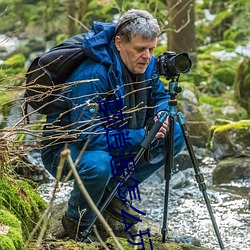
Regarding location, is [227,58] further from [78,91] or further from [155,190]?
[78,91]

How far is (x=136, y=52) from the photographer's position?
3.24 m

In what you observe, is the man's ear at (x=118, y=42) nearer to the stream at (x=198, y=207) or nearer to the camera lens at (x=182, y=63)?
the camera lens at (x=182, y=63)

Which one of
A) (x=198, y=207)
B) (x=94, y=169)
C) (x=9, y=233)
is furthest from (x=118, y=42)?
(x=198, y=207)

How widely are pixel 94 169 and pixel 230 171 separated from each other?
3264 millimetres

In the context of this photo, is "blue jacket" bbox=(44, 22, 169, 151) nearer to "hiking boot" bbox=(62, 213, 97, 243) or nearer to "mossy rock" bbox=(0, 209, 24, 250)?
"hiking boot" bbox=(62, 213, 97, 243)

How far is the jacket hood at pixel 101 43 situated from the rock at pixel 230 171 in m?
3.08

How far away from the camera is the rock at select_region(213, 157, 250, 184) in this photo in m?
6.12

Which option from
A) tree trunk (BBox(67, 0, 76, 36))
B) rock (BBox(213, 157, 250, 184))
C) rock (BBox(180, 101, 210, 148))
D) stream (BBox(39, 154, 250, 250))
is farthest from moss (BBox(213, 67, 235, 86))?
rock (BBox(213, 157, 250, 184))

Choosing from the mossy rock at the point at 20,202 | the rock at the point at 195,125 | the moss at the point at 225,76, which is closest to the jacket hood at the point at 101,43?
the mossy rock at the point at 20,202

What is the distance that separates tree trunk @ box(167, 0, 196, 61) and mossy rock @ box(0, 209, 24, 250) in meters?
7.55

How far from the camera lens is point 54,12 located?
588 inches

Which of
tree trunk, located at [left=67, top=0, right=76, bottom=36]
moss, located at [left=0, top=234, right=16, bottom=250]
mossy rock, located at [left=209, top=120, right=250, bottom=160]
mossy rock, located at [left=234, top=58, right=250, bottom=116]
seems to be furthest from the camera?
tree trunk, located at [left=67, top=0, right=76, bottom=36]

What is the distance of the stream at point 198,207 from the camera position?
4516mm

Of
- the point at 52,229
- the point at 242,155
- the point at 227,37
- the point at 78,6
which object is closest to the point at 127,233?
the point at 52,229
